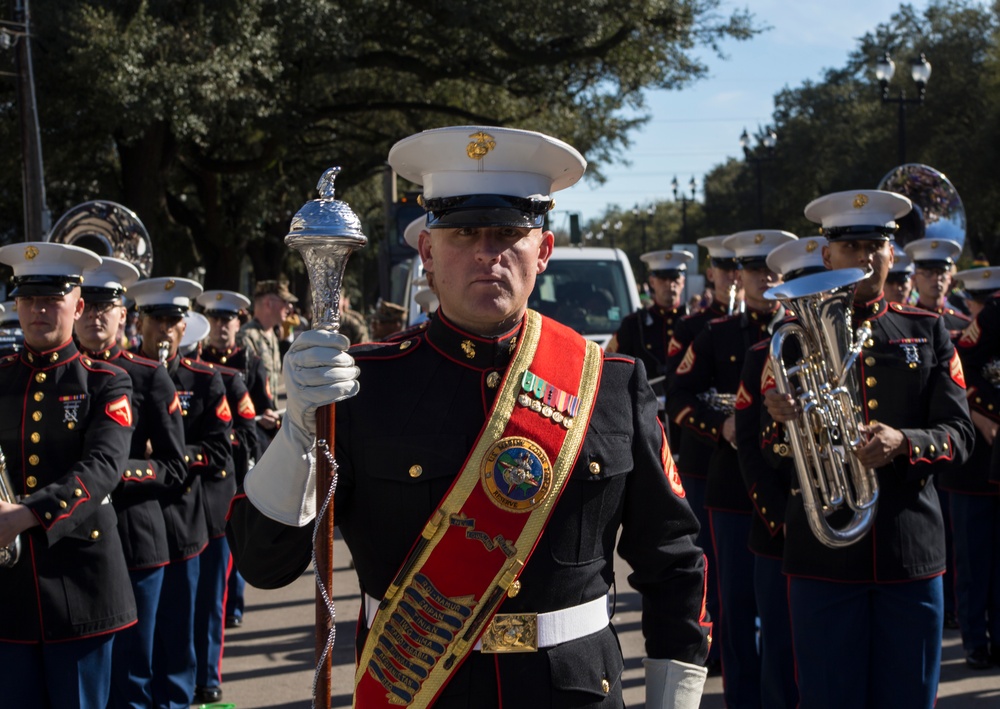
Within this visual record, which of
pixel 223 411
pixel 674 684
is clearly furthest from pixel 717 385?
pixel 674 684

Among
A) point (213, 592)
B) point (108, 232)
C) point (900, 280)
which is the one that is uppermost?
point (108, 232)

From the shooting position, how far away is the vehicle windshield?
10.9 m

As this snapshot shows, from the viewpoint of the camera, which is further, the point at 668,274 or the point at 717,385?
the point at 668,274

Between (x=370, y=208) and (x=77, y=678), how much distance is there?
96.9 ft

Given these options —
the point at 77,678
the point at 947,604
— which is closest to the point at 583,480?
the point at 77,678

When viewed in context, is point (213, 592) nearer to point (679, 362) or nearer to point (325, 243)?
point (679, 362)

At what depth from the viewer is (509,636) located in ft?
8.73

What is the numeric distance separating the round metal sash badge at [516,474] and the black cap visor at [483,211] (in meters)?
0.49

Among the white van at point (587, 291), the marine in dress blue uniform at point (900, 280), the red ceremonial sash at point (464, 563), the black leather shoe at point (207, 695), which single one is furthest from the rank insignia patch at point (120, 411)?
the white van at point (587, 291)

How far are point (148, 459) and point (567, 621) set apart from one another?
323 centimetres

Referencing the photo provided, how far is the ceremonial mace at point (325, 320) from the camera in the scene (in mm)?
2381

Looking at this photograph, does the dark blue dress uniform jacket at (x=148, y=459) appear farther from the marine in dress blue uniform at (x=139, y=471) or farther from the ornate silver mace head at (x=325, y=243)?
the ornate silver mace head at (x=325, y=243)

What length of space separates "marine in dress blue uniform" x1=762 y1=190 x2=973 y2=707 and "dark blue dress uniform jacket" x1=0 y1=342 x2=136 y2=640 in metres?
2.47

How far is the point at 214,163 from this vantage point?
24.1 metres
